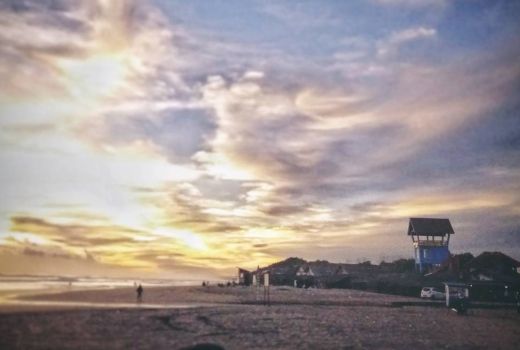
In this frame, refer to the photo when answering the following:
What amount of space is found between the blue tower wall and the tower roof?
2.72 meters

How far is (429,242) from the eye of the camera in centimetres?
7669

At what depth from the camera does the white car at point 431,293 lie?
58.3 metres

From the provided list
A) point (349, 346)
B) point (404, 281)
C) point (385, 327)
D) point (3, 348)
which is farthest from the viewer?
point (404, 281)

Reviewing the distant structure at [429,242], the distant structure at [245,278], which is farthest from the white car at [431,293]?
the distant structure at [245,278]

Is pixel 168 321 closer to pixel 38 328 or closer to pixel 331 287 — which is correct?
pixel 38 328

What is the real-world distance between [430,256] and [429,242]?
2.62 m

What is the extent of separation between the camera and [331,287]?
9469 centimetres

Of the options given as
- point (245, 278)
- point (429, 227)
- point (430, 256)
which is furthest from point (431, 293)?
point (245, 278)

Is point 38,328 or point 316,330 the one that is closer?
point 38,328

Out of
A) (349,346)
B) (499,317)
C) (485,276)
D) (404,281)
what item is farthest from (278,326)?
(404,281)

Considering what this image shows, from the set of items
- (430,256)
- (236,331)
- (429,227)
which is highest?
(429,227)

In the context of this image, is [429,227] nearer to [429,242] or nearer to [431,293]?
[429,242]

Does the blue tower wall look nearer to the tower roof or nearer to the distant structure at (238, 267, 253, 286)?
the tower roof

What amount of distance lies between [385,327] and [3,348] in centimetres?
2225
